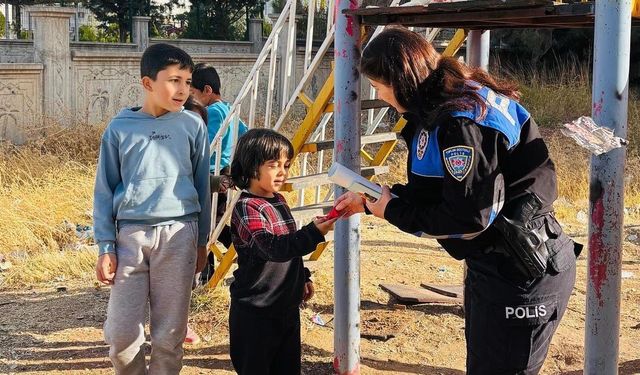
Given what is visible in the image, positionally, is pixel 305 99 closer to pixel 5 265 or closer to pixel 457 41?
pixel 457 41

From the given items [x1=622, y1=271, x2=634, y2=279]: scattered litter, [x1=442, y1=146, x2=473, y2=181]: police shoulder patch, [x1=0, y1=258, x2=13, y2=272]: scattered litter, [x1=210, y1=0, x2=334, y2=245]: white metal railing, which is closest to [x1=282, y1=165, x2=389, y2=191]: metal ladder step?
[x1=210, y1=0, x2=334, y2=245]: white metal railing

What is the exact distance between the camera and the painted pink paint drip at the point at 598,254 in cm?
235

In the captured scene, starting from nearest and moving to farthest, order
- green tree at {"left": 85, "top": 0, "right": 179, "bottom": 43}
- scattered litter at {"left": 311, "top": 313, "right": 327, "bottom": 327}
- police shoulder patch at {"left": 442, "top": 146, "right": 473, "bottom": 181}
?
1. police shoulder patch at {"left": 442, "top": 146, "right": 473, "bottom": 181}
2. scattered litter at {"left": 311, "top": 313, "right": 327, "bottom": 327}
3. green tree at {"left": 85, "top": 0, "right": 179, "bottom": 43}

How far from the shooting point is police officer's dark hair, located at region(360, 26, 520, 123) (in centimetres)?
233

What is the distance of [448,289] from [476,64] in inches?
62.6

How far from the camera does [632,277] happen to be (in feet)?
19.6

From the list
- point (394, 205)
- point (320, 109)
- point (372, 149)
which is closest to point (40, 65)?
point (372, 149)

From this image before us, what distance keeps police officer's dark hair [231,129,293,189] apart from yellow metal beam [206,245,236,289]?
1280 millimetres

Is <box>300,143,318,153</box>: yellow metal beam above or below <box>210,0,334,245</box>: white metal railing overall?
below

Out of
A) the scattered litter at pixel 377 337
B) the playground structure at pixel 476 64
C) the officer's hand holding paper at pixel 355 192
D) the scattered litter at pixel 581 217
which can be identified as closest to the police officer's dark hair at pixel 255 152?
the officer's hand holding paper at pixel 355 192

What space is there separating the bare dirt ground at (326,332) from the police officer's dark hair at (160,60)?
5.43 feet

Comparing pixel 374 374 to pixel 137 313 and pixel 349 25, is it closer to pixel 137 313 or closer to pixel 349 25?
pixel 137 313

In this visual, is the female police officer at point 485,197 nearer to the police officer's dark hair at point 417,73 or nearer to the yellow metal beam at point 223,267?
the police officer's dark hair at point 417,73

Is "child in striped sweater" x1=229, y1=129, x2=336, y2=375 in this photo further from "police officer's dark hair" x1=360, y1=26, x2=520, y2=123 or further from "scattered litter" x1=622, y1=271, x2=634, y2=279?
"scattered litter" x1=622, y1=271, x2=634, y2=279
